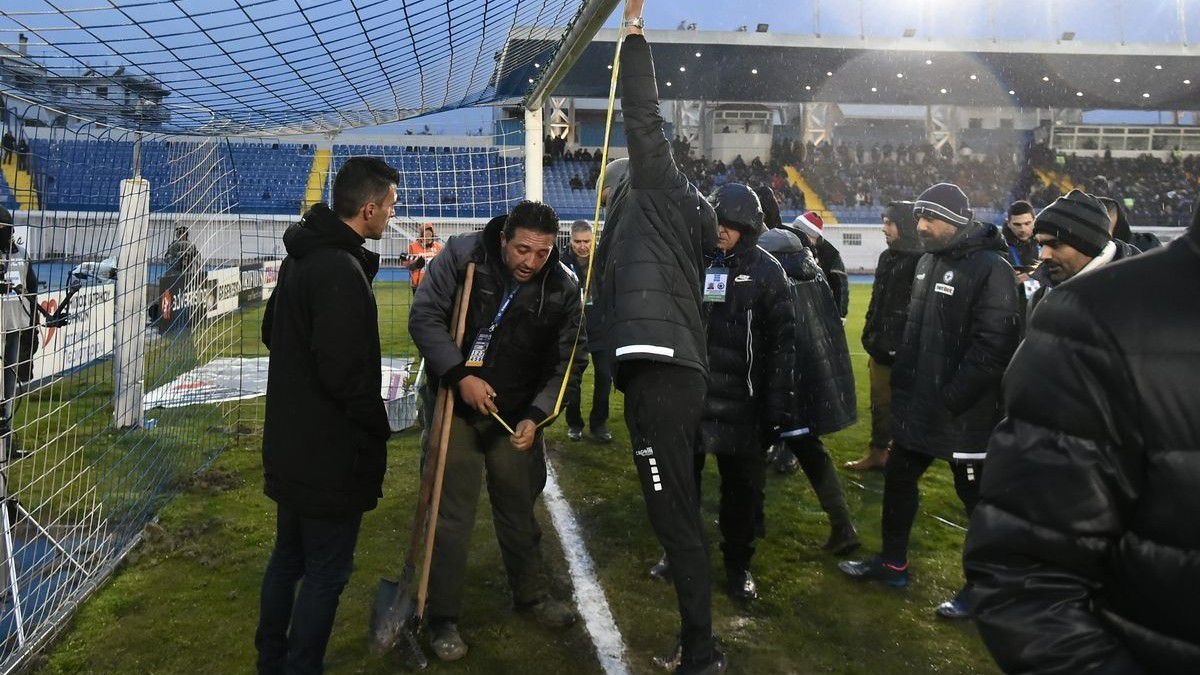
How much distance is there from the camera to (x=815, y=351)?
14.9 feet

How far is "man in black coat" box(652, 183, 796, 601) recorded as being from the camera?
368 centimetres

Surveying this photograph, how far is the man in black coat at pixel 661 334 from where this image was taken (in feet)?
9.64

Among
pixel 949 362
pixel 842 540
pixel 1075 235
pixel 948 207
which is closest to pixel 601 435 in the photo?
pixel 842 540

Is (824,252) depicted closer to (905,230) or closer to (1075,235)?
(905,230)

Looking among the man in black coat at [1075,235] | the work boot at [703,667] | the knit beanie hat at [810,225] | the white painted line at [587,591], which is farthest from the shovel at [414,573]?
the knit beanie hat at [810,225]

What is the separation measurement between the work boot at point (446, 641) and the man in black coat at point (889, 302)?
3.05m

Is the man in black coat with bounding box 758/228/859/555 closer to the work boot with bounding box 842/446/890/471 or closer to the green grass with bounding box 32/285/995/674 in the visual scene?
the green grass with bounding box 32/285/995/674

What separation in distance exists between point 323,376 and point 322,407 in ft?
0.43

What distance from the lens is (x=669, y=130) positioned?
125 feet

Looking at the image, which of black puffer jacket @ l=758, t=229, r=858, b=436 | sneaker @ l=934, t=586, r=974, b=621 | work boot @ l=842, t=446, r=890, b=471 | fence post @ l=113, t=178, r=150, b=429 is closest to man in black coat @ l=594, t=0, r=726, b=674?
sneaker @ l=934, t=586, r=974, b=621

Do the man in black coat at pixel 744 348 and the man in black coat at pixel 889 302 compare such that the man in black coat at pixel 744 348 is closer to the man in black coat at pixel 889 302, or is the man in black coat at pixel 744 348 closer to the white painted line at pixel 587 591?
the white painted line at pixel 587 591

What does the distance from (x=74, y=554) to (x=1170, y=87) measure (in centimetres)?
4013

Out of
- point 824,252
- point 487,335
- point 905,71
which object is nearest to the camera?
point 487,335

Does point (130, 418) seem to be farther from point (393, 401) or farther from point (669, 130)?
point (669, 130)
